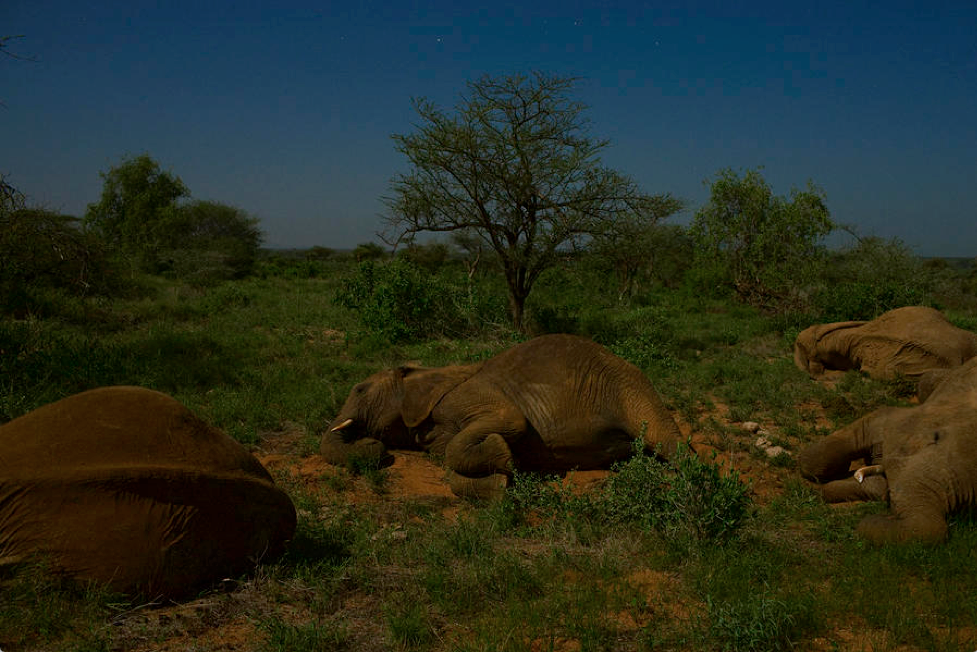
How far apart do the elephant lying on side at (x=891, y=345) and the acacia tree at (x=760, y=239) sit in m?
5.67

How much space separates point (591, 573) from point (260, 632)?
1.68 meters

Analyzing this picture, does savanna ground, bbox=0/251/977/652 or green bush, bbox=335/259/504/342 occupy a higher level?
green bush, bbox=335/259/504/342

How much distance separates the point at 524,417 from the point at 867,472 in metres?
2.63

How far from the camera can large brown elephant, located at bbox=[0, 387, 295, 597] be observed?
110 inches

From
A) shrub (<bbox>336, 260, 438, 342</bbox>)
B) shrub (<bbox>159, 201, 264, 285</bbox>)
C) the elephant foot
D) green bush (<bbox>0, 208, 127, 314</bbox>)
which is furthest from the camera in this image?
shrub (<bbox>159, 201, 264, 285</bbox>)

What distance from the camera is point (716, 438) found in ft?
20.6

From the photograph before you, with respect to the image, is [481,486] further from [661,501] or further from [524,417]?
[661,501]

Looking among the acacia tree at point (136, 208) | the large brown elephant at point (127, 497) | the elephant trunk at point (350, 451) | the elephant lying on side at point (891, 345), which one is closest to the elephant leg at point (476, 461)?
the elephant trunk at point (350, 451)

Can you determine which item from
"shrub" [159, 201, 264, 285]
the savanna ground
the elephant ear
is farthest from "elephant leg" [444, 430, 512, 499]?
"shrub" [159, 201, 264, 285]

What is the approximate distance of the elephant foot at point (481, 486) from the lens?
484cm

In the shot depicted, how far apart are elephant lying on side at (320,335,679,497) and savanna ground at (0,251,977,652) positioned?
245 millimetres

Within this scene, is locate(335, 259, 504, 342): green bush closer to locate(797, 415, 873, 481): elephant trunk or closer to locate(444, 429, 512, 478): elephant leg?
locate(444, 429, 512, 478): elephant leg

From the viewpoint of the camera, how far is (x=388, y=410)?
234 inches

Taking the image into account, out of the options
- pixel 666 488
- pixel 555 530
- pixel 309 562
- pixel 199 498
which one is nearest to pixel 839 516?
pixel 666 488
